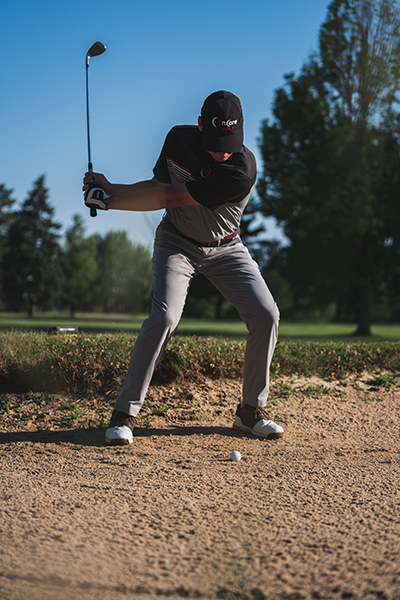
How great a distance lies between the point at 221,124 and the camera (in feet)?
11.8

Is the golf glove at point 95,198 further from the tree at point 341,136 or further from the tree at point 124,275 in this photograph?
the tree at point 124,275

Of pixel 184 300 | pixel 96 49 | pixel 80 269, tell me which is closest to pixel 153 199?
pixel 184 300

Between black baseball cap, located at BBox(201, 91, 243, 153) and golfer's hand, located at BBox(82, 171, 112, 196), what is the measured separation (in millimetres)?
750

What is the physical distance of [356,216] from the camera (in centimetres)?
1922

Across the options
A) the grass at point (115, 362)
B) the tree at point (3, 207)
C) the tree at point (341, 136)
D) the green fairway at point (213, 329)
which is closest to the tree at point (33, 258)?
the tree at point (3, 207)

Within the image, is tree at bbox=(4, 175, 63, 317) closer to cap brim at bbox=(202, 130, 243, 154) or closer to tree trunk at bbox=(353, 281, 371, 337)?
tree trunk at bbox=(353, 281, 371, 337)

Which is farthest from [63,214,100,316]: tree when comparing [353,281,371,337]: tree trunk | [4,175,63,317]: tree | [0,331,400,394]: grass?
[0,331,400,394]: grass

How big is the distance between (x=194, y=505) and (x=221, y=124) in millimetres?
2420

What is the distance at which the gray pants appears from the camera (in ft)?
12.1

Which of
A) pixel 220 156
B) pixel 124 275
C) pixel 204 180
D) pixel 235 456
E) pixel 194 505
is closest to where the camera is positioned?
pixel 194 505

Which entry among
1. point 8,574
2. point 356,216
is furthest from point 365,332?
point 8,574

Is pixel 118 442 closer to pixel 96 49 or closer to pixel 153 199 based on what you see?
pixel 153 199

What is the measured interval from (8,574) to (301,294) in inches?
1200

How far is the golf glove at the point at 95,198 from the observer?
3592 mm
